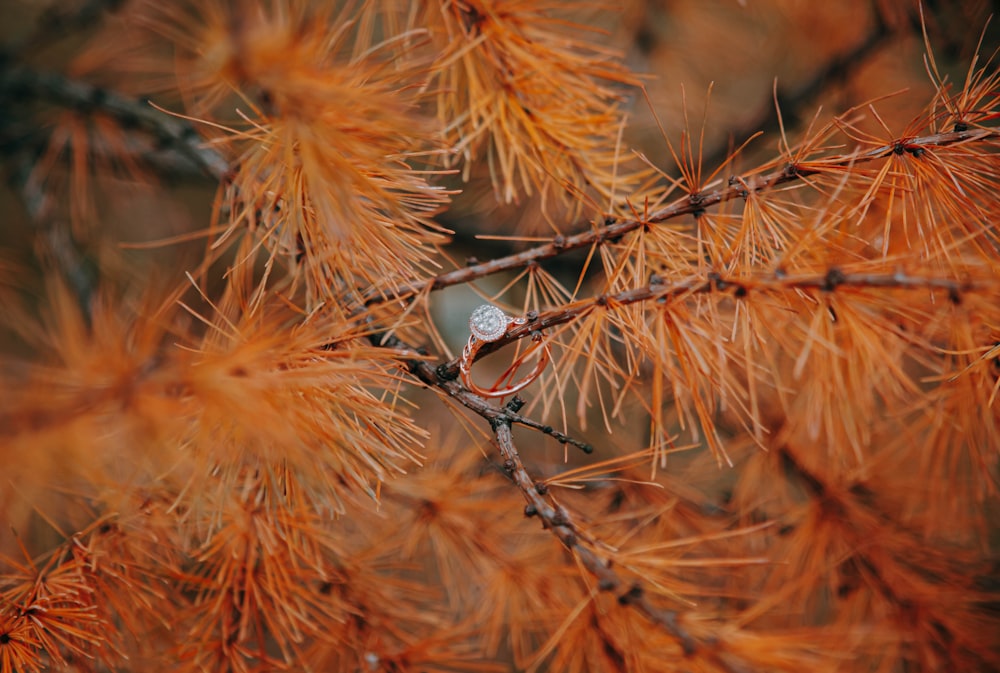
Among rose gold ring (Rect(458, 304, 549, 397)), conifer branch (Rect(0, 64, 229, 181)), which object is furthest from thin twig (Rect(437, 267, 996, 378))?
conifer branch (Rect(0, 64, 229, 181))

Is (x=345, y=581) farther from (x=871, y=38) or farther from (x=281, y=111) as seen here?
(x=871, y=38)

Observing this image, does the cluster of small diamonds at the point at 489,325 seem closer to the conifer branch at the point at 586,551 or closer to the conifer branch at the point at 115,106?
the conifer branch at the point at 586,551

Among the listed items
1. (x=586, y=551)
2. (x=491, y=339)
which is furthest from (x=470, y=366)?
(x=586, y=551)

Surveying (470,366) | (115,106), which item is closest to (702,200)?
(470,366)

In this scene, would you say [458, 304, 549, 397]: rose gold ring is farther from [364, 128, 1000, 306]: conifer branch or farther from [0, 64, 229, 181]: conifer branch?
[0, 64, 229, 181]: conifer branch

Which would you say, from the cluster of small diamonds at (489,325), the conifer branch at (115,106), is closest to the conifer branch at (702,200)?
the cluster of small diamonds at (489,325)

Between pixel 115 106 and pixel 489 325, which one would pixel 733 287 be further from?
pixel 115 106

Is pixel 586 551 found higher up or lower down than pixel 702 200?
lower down

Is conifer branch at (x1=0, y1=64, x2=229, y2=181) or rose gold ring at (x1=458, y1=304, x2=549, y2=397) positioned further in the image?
conifer branch at (x1=0, y1=64, x2=229, y2=181)

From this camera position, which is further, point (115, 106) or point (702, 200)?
point (115, 106)
